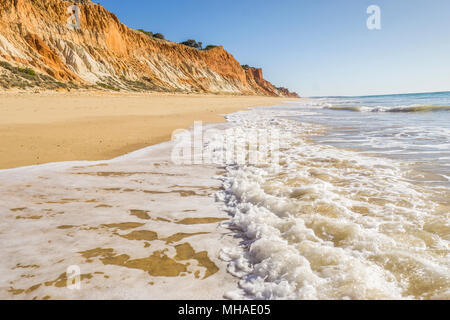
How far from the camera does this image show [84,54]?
33.7 metres

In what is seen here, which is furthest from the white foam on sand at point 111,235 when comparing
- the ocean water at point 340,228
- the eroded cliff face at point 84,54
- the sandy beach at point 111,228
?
the eroded cliff face at point 84,54

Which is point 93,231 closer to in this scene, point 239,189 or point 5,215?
point 5,215

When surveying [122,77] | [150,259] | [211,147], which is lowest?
[150,259]

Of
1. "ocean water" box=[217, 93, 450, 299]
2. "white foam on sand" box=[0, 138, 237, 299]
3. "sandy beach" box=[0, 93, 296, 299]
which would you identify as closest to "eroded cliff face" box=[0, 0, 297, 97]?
"sandy beach" box=[0, 93, 296, 299]

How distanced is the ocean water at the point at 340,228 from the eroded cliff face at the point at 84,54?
76.9 feet

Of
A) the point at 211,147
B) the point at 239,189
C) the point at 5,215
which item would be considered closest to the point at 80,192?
the point at 5,215

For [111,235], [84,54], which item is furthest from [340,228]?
[84,54]

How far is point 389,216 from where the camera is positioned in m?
2.74

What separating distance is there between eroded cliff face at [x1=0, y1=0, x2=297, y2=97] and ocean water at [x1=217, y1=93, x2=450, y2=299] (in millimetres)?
23432

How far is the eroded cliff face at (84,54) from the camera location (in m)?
25.2

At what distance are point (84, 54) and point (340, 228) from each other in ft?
129

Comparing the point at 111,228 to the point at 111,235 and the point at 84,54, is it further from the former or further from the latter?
the point at 84,54

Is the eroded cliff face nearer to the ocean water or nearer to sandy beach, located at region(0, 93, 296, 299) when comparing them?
sandy beach, located at region(0, 93, 296, 299)

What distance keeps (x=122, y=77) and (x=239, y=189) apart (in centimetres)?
3875
